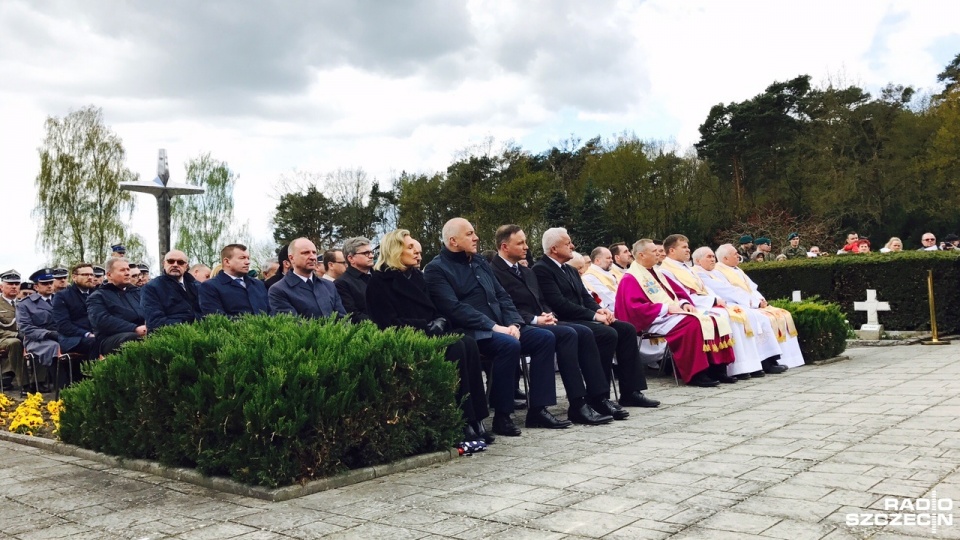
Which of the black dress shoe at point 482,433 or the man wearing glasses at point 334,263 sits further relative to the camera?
the man wearing glasses at point 334,263

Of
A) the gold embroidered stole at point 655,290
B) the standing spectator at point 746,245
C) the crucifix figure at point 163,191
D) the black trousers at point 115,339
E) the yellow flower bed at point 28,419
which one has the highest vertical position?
the crucifix figure at point 163,191

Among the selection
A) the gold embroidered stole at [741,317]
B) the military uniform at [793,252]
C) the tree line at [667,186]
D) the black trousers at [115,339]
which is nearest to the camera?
the black trousers at [115,339]

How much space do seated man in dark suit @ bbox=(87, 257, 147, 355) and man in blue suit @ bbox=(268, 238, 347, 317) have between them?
68.3 inches

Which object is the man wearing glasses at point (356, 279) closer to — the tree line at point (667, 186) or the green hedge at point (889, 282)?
the green hedge at point (889, 282)

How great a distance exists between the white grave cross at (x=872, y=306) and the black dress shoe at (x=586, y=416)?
9.29 meters

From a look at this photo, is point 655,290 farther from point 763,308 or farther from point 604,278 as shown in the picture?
point 763,308

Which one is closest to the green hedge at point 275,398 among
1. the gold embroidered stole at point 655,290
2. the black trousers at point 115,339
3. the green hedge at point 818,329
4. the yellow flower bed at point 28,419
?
the yellow flower bed at point 28,419

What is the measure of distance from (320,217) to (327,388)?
138ft

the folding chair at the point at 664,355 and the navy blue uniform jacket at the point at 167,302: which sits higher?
the navy blue uniform jacket at the point at 167,302

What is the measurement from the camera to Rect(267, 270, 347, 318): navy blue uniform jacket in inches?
317

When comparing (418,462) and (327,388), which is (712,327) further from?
(327,388)

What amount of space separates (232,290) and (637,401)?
4043 millimetres

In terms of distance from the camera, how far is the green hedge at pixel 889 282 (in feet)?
46.9

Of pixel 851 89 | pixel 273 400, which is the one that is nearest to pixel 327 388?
pixel 273 400
